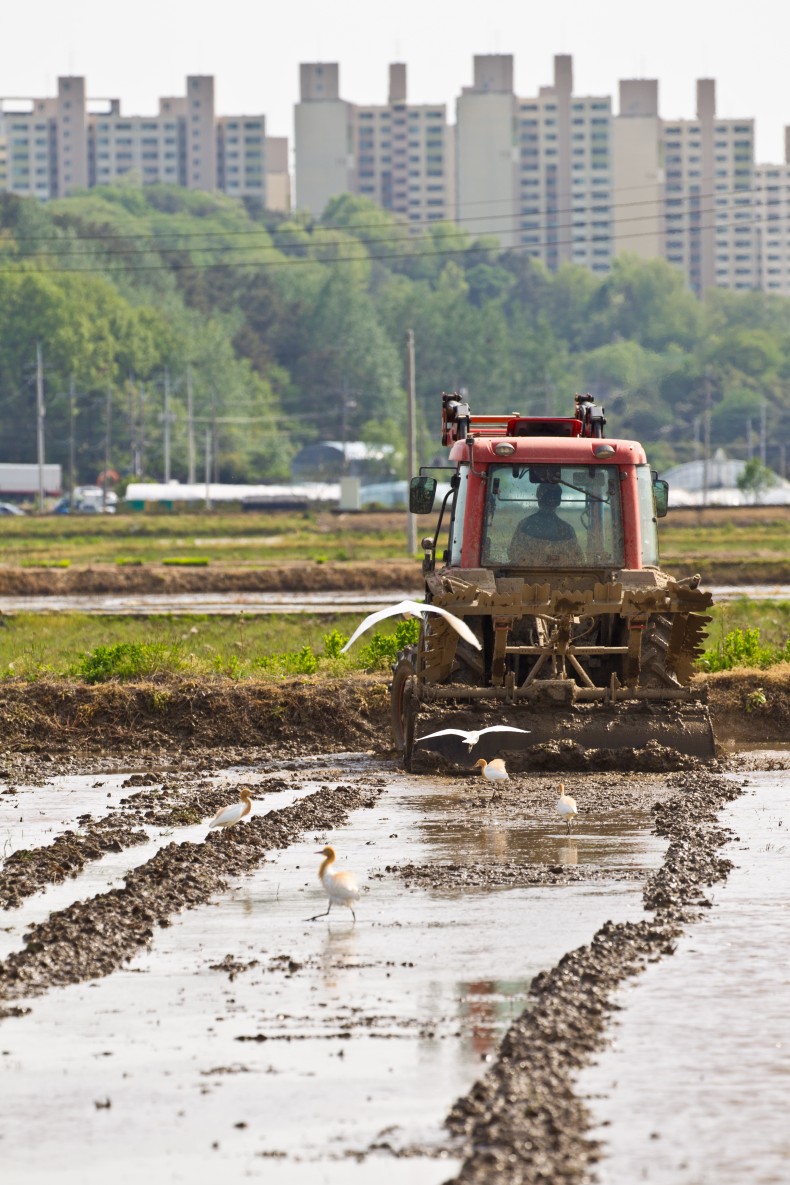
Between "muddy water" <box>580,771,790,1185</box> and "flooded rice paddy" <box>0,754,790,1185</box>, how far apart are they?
1 centimetres

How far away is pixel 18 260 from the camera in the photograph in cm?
14950

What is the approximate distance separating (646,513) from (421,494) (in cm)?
198

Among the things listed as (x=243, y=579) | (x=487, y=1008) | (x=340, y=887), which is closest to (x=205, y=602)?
(x=243, y=579)

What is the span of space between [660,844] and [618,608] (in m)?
3.65

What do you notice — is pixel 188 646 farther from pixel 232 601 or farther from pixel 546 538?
pixel 232 601

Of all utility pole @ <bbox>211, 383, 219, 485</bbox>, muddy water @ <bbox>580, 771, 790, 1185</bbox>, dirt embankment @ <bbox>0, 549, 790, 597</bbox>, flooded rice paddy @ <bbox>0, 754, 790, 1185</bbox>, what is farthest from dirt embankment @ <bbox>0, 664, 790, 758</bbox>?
utility pole @ <bbox>211, 383, 219, 485</bbox>

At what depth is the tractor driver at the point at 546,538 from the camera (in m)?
17.4

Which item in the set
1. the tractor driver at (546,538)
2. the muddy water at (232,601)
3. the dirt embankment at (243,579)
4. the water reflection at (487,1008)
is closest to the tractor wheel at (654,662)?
the tractor driver at (546,538)

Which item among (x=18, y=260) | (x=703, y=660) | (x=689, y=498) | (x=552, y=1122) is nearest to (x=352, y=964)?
(x=552, y=1122)

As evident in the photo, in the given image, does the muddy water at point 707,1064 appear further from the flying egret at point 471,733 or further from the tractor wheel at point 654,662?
the tractor wheel at point 654,662

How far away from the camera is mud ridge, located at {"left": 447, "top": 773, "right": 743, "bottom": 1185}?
6.73 metres

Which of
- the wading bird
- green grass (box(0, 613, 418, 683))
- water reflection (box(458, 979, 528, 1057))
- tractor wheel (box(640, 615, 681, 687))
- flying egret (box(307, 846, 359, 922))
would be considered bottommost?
green grass (box(0, 613, 418, 683))

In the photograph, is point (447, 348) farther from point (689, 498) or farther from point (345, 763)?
point (345, 763)

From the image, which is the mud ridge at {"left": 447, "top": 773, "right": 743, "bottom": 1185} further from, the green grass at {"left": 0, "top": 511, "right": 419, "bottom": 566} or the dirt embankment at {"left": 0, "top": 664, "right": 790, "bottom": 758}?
the green grass at {"left": 0, "top": 511, "right": 419, "bottom": 566}
